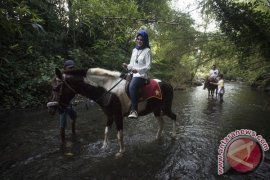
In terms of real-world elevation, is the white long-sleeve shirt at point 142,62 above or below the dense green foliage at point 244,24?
below

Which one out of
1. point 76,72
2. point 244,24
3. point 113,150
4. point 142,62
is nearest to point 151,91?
point 142,62

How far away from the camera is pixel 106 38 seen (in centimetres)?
1769

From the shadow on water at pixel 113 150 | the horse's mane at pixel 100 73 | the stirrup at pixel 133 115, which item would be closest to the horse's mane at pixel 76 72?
the horse's mane at pixel 100 73

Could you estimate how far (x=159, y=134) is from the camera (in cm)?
707

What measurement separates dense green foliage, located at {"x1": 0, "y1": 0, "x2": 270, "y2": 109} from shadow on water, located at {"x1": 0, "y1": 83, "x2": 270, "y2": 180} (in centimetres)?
218

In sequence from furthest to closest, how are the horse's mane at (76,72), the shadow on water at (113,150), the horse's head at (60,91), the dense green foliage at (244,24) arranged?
the dense green foliage at (244,24)
the horse's mane at (76,72)
the horse's head at (60,91)
the shadow on water at (113,150)

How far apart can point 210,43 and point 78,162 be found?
6165 mm

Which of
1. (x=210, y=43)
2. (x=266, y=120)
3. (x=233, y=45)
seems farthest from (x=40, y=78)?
(x=266, y=120)

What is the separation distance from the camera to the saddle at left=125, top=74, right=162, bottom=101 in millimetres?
5718

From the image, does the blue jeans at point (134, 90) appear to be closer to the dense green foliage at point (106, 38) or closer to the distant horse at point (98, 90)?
the distant horse at point (98, 90)

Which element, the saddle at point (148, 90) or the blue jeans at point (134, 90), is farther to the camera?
the saddle at point (148, 90)

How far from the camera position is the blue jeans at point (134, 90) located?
18.0 feet

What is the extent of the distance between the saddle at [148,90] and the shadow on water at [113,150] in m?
1.31

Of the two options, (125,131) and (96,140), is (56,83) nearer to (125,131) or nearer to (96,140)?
(96,140)
